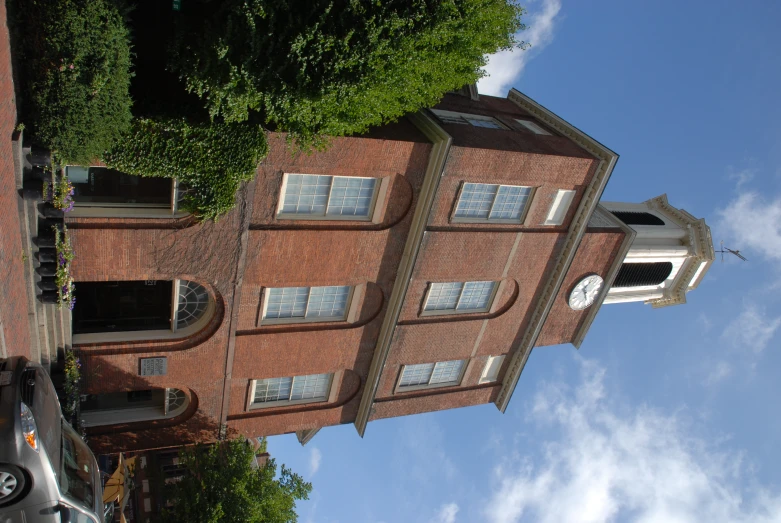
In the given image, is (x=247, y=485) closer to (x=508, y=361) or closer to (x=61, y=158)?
(x=508, y=361)

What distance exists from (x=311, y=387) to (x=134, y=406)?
6208 millimetres

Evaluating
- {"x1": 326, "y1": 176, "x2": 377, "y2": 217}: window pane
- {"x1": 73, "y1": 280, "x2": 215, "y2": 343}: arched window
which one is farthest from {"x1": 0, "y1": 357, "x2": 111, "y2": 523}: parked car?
{"x1": 326, "y1": 176, "x2": 377, "y2": 217}: window pane

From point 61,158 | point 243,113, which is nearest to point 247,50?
point 243,113

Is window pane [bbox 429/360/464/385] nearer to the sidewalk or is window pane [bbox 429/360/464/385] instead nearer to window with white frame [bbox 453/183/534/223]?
window with white frame [bbox 453/183/534/223]

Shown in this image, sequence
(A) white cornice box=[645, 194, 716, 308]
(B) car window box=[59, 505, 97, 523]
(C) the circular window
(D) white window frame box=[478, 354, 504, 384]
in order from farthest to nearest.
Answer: (A) white cornice box=[645, 194, 716, 308] → (D) white window frame box=[478, 354, 504, 384] → (C) the circular window → (B) car window box=[59, 505, 97, 523]

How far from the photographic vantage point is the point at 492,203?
19.4 m

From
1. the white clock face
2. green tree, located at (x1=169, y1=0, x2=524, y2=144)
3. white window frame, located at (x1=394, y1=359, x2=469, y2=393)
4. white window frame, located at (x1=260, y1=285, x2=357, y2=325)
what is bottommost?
white window frame, located at (x1=394, y1=359, x2=469, y2=393)

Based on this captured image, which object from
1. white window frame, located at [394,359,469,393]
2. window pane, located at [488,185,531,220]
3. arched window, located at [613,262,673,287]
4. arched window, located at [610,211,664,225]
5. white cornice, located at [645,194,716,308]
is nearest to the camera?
window pane, located at [488,185,531,220]

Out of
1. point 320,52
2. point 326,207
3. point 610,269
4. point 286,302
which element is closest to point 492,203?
point 326,207

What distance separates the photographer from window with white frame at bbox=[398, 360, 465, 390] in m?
23.0

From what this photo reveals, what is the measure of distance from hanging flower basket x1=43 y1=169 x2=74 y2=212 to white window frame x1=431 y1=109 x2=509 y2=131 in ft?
35.8

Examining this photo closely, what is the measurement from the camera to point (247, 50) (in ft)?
42.0

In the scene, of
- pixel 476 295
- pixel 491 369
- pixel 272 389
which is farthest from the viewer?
pixel 491 369

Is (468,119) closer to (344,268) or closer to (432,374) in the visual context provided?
(344,268)
